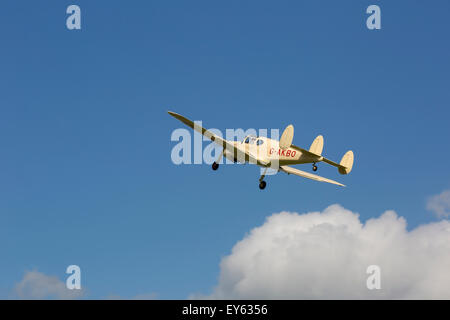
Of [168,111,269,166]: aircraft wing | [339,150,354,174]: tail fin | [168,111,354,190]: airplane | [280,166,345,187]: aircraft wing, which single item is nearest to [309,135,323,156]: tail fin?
[168,111,354,190]: airplane

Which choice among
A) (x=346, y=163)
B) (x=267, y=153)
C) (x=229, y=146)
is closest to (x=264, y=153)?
(x=267, y=153)

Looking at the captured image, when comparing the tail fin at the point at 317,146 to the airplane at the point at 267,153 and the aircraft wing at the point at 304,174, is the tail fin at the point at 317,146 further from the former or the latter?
the aircraft wing at the point at 304,174

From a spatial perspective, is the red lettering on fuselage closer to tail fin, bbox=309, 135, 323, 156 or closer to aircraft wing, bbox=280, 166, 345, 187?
tail fin, bbox=309, 135, 323, 156

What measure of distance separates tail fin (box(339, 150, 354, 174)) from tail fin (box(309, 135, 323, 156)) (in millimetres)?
3575

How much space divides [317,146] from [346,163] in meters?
4.26

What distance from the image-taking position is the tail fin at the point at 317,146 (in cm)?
4572

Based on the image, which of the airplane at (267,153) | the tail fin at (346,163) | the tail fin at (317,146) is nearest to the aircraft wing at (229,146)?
the airplane at (267,153)

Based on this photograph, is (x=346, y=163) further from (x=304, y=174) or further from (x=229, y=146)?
(x=229, y=146)

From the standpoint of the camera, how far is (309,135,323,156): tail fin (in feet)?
150

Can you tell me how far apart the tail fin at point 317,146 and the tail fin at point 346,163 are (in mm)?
3575

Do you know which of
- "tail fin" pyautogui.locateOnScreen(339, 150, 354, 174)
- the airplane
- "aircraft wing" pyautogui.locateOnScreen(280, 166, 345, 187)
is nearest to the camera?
the airplane
